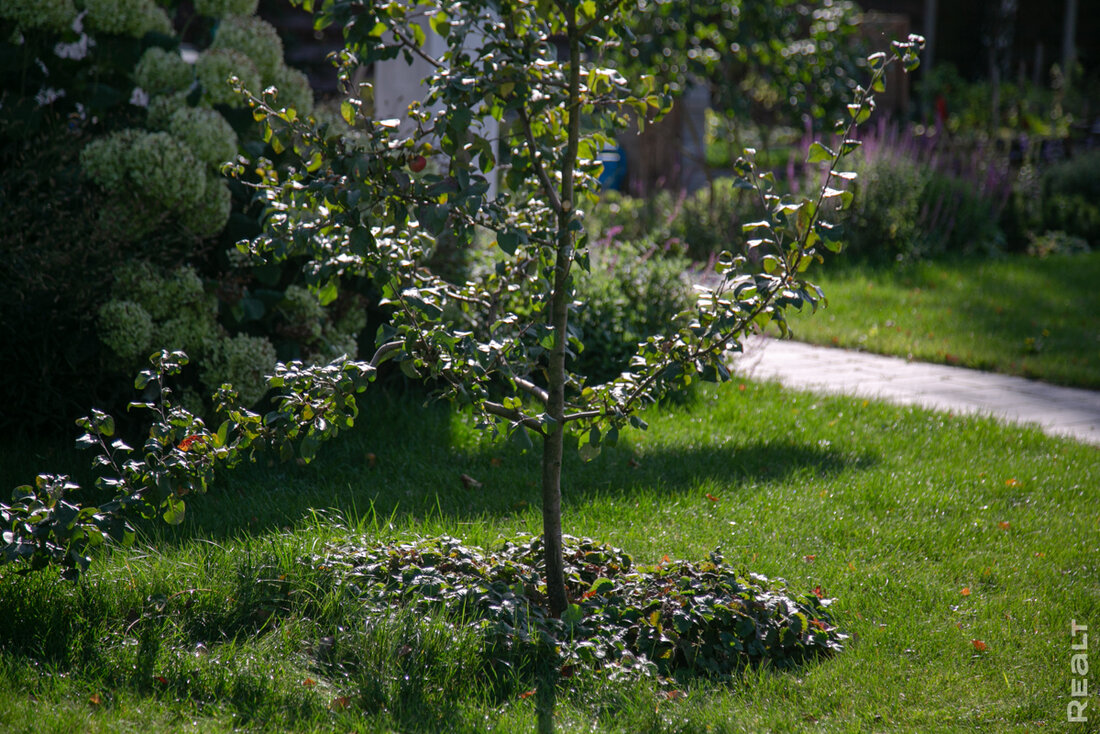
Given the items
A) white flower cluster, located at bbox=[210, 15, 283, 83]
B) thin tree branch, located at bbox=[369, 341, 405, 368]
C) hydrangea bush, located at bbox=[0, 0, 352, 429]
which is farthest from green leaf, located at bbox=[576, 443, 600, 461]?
white flower cluster, located at bbox=[210, 15, 283, 83]

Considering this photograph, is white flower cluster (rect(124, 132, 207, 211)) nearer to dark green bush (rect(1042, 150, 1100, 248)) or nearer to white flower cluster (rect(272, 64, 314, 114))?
white flower cluster (rect(272, 64, 314, 114))

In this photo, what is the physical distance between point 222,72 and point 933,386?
4.20 m

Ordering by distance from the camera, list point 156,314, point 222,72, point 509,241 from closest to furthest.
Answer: point 509,241 < point 156,314 < point 222,72

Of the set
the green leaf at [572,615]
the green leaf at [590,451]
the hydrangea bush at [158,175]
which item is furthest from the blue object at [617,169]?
the green leaf at [572,615]

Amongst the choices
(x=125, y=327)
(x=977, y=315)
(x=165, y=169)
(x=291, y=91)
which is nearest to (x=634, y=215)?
(x=977, y=315)

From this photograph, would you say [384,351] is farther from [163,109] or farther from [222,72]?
[163,109]

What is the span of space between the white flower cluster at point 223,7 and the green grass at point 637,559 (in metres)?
1.98

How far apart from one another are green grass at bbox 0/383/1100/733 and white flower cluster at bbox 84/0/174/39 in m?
1.86

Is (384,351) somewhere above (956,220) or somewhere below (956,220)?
below

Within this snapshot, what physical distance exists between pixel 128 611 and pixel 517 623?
1102 millimetres

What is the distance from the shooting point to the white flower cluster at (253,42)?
14.0 ft

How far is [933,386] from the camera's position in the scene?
18.2ft

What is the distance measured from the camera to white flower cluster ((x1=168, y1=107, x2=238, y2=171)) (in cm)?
391

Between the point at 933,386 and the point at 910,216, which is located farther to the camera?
the point at 910,216
